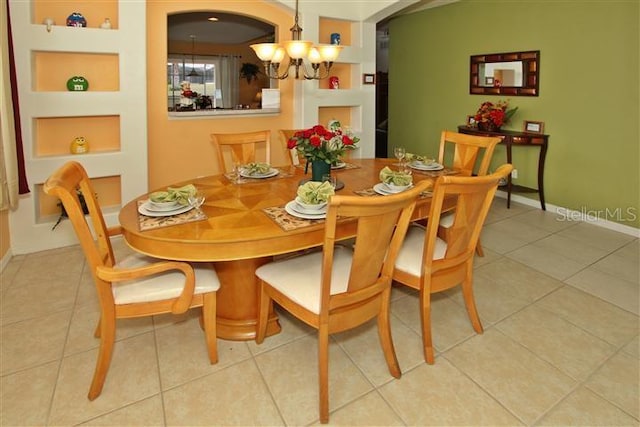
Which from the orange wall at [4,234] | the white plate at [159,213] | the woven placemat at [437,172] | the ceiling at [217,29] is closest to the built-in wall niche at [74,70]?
the orange wall at [4,234]

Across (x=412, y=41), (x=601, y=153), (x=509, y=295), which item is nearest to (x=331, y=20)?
(x=412, y=41)

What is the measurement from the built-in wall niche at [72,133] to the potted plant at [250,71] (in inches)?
232

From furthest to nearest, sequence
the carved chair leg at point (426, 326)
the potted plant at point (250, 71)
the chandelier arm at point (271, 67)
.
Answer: the potted plant at point (250, 71) < the chandelier arm at point (271, 67) < the carved chair leg at point (426, 326)

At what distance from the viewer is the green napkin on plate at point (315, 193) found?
6.39 ft

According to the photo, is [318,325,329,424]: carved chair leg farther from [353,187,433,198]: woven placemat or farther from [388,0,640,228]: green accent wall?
[388,0,640,228]: green accent wall

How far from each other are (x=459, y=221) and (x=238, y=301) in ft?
3.98

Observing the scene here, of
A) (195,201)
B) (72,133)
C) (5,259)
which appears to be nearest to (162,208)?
(195,201)

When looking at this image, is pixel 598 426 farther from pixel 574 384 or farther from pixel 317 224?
pixel 317 224

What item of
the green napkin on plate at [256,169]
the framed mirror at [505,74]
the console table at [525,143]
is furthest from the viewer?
the framed mirror at [505,74]

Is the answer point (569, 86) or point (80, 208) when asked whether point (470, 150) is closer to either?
point (569, 86)

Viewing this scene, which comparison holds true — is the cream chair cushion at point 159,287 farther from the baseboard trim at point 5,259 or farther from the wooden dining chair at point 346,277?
the baseboard trim at point 5,259

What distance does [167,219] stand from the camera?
1.86 meters

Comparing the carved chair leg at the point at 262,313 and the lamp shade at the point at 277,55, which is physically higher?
the lamp shade at the point at 277,55

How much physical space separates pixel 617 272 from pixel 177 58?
876 cm
